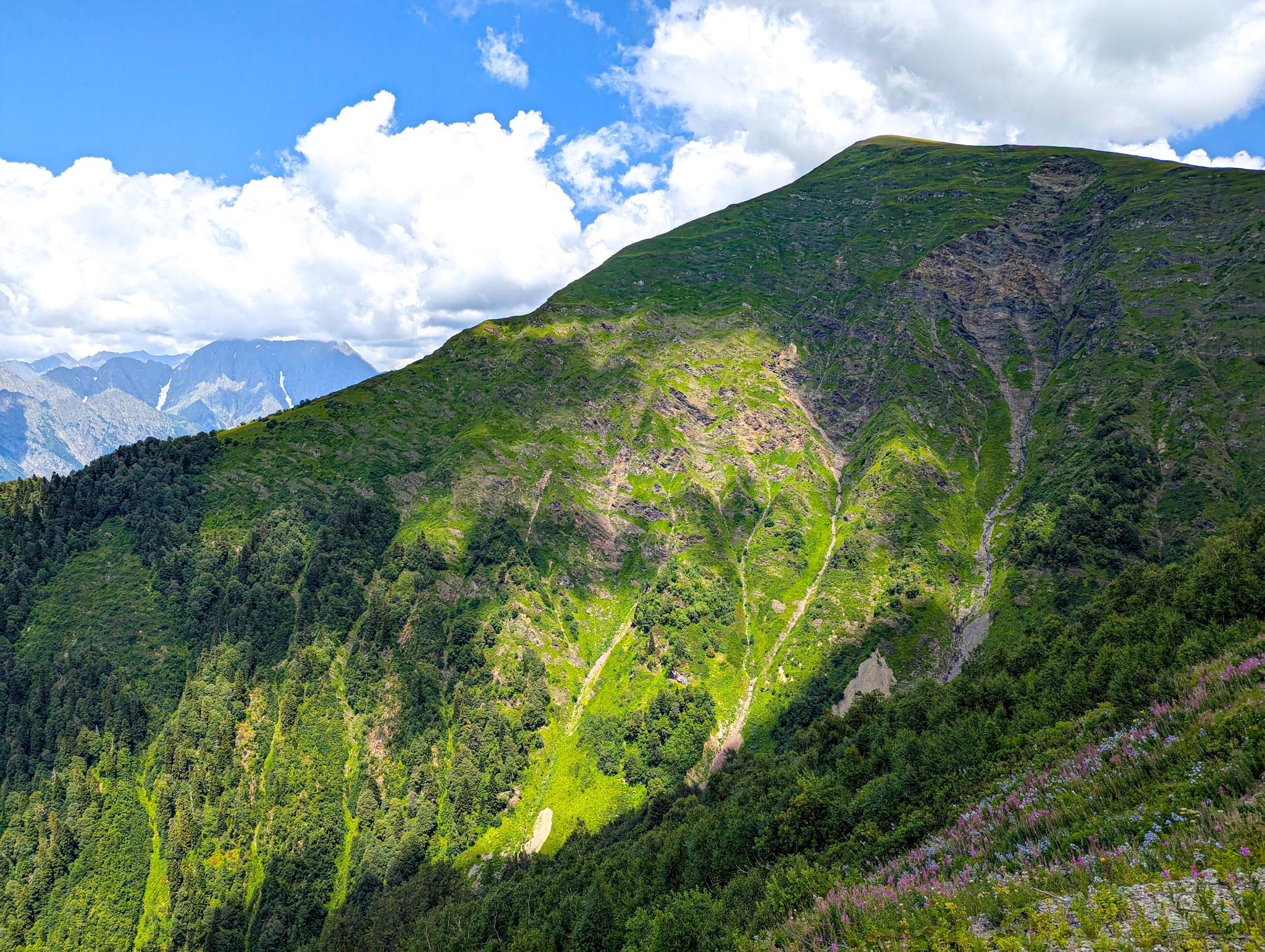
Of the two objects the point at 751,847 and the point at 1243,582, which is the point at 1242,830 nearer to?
the point at 1243,582

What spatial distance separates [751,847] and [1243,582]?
204 ft

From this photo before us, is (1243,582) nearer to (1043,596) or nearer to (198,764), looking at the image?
(1043,596)

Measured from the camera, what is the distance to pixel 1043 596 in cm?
17300

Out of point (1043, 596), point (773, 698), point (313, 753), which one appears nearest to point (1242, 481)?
point (1043, 596)

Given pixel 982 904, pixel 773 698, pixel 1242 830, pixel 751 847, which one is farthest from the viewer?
pixel 773 698

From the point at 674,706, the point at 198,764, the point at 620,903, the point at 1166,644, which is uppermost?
the point at 198,764

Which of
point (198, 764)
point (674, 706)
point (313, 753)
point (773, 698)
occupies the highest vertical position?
point (198, 764)

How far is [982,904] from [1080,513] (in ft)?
692

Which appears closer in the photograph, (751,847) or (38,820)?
(751,847)

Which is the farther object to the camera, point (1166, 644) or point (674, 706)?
point (674, 706)

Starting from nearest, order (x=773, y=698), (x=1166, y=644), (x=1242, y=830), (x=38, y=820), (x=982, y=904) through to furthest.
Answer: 1. (x=1242, y=830)
2. (x=982, y=904)
3. (x=1166, y=644)
4. (x=38, y=820)
5. (x=773, y=698)

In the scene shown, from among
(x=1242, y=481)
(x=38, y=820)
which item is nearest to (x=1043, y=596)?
(x=1242, y=481)

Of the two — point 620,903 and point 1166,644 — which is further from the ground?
point 1166,644

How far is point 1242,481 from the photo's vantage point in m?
174
